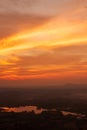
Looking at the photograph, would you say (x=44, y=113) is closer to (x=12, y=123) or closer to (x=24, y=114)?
(x=24, y=114)

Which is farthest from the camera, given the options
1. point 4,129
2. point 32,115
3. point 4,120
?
point 32,115

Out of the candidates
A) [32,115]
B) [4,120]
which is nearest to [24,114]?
[32,115]

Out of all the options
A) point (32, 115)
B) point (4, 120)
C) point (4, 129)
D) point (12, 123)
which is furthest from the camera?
point (32, 115)

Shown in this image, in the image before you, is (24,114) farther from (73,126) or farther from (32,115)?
(73,126)

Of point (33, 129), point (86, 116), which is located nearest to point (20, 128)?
point (33, 129)

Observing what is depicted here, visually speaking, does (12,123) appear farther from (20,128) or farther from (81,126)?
(81,126)

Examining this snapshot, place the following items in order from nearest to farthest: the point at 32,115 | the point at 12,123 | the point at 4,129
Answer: the point at 4,129
the point at 12,123
the point at 32,115

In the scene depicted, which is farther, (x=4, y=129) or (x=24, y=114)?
(x=24, y=114)

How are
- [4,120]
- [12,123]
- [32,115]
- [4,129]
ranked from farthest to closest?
[32,115] → [4,120] → [12,123] → [4,129]
